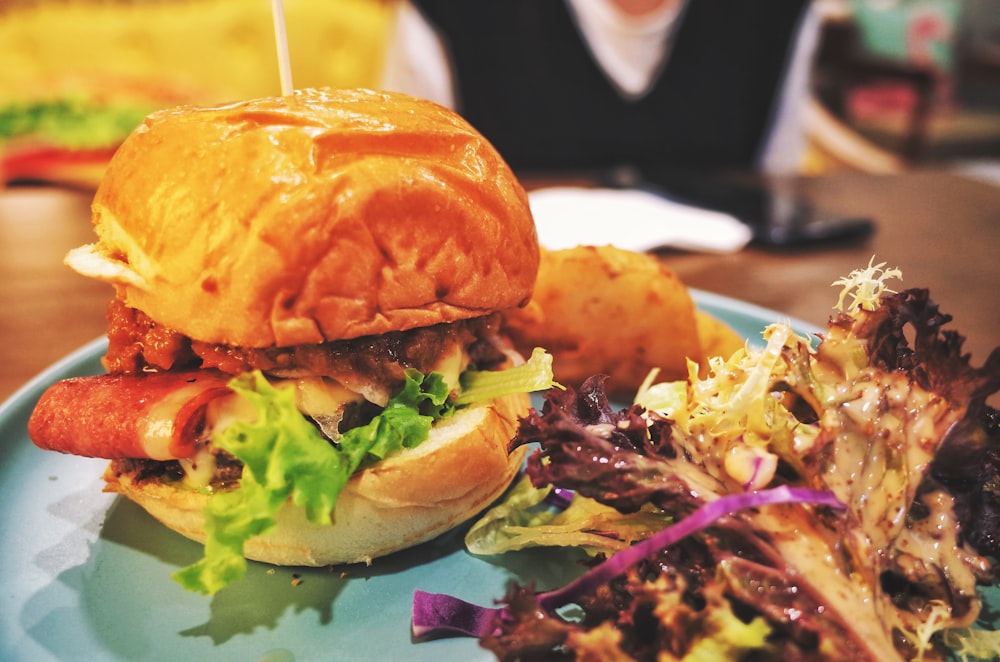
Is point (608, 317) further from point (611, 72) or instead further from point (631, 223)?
point (611, 72)

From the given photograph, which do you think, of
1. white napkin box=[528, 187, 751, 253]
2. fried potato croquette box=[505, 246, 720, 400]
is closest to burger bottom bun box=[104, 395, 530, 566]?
fried potato croquette box=[505, 246, 720, 400]

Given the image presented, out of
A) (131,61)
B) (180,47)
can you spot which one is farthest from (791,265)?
(131,61)

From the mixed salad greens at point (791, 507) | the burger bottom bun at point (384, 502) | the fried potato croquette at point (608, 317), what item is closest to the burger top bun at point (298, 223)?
the burger bottom bun at point (384, 502)

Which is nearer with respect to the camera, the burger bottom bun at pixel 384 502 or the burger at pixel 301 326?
the burger at pixel 301 326

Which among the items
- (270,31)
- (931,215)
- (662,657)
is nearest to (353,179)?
(662,657)

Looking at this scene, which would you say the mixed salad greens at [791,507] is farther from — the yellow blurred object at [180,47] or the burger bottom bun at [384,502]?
the yellow blurred object at [180,47]

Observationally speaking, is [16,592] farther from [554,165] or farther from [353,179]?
[554,165]

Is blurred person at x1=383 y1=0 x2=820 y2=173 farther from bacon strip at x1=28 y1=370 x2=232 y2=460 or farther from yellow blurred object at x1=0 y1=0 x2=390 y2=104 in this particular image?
bacon strip at x1=28 y1=370 x2=232 y2=460
